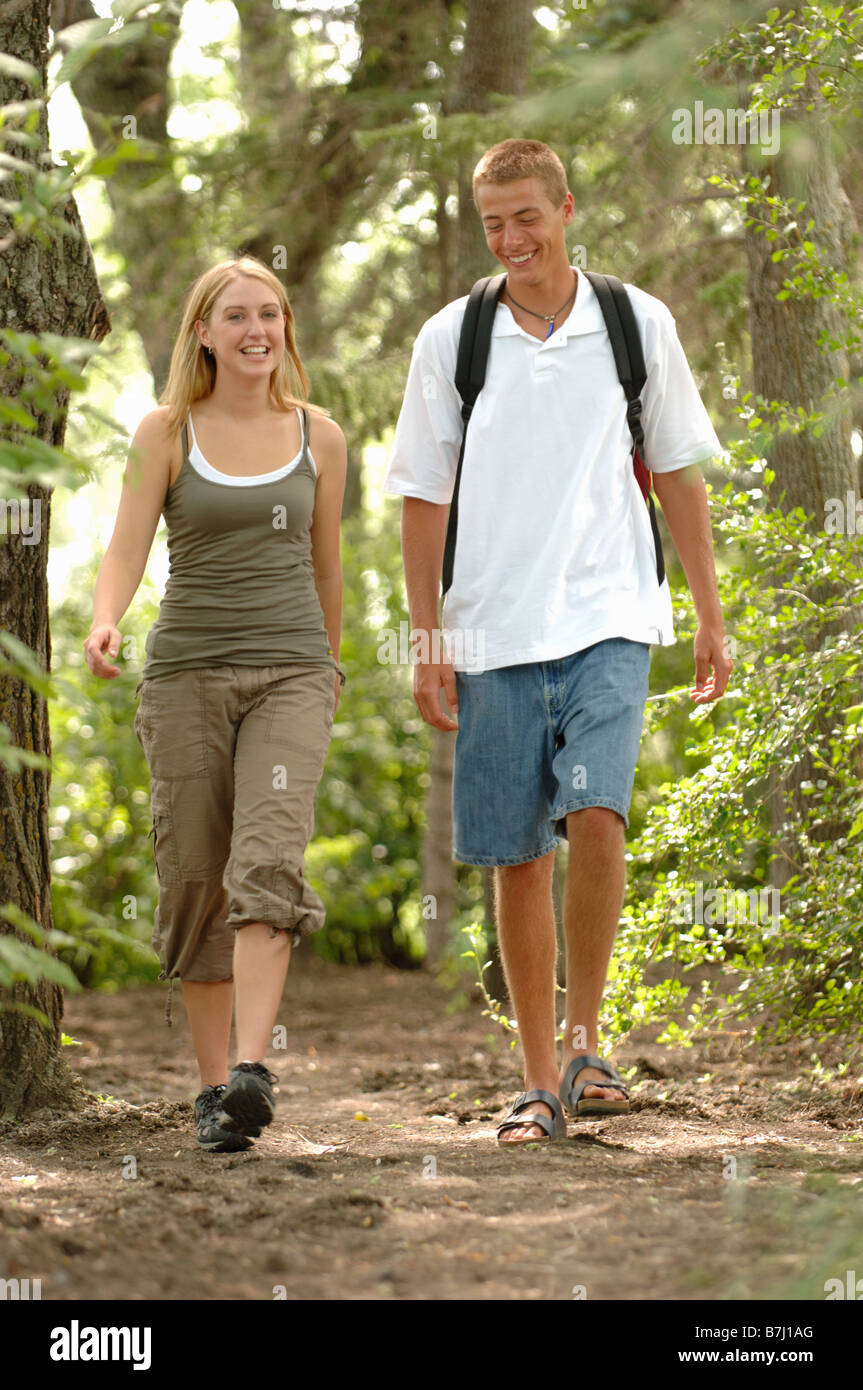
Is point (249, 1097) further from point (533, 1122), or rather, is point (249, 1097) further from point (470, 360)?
point (470, 360)

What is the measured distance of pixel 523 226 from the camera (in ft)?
11.6

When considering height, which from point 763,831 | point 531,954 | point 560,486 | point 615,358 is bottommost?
point 531,954

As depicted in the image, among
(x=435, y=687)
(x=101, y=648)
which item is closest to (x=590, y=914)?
(x=435, y=687)

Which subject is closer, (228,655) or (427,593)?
(228,655)

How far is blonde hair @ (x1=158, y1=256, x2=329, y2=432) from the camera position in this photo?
11.9 feet

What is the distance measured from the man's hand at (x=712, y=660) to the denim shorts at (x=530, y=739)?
0.75ft

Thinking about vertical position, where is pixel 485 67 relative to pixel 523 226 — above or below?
above

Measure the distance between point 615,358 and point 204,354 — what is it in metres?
1.06

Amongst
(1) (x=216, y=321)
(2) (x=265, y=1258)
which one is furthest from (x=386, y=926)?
(2) (x=265, y=1258)

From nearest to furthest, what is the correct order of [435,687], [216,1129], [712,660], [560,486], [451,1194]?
[451,1194]
[216,1129]
[560,486]
[435,687]
[712,660]

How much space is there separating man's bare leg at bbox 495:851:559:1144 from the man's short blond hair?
5.51 ft

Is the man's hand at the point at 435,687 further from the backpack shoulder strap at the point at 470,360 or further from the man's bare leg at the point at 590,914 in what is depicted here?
the man's bare leg at the point at 590,914

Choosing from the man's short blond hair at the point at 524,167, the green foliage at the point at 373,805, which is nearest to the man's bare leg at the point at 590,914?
the man's short blond hair at the point at 524,167

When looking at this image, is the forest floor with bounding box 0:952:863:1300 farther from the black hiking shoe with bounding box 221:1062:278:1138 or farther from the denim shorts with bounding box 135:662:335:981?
the denim shorts with bounding box 135:662:335:981
